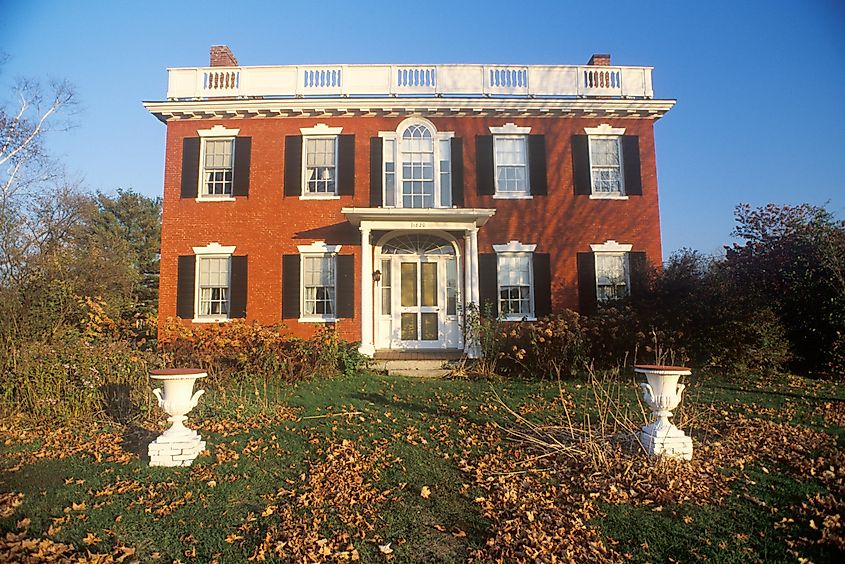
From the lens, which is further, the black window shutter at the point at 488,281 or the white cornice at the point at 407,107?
the white cornice at the point at 407,107

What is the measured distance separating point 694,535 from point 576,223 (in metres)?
9.68

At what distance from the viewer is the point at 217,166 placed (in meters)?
12.8

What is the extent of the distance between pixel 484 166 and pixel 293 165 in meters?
4.80

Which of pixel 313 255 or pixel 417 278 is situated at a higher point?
pixel 313 255

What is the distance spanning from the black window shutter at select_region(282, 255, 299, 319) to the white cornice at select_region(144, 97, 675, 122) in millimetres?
3774

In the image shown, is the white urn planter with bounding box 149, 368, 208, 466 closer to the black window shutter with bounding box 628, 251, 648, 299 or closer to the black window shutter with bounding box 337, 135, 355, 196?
the black window shutter with bounding box 337, 135, 355, 196

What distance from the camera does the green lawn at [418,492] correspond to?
349 centimetres

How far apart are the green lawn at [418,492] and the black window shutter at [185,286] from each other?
6.20m

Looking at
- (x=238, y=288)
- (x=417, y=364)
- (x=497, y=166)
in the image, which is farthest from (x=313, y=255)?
(x=497, y=166)

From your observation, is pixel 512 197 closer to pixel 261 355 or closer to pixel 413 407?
pixel 413 407

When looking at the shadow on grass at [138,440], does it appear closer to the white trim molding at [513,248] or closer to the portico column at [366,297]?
the portico column at [366,297]

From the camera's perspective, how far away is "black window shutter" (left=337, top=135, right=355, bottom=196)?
40.9 ft

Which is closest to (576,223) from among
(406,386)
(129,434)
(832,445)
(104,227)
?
(406,386)

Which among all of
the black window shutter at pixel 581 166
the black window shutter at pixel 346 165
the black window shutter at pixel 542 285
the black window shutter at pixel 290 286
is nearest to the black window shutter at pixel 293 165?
the black window shutter at pixel 346 165
